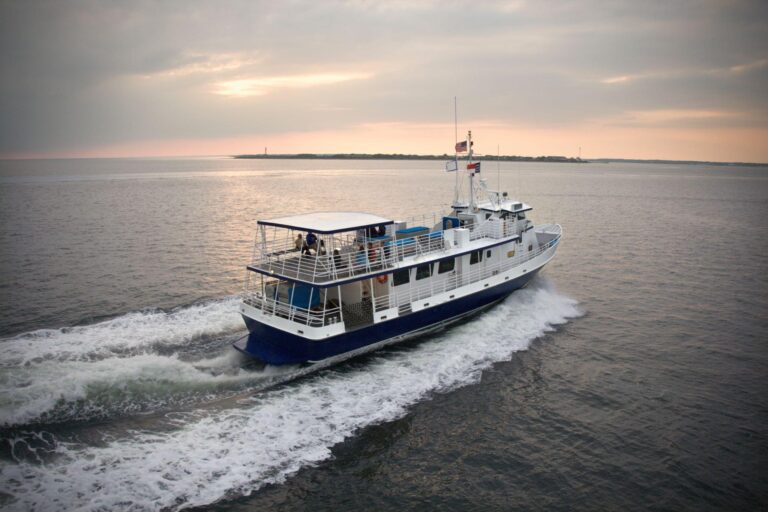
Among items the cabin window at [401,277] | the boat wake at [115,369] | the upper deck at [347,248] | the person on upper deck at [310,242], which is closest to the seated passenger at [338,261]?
the upper deck at [347,248]

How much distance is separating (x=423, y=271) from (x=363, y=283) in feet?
9.46

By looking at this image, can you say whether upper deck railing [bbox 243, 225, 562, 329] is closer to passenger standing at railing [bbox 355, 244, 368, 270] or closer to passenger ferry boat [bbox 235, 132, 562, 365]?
passenger ferry boat [bbox 235, 132, 562, 365]

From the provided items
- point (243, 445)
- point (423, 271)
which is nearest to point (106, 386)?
point (243, 445)

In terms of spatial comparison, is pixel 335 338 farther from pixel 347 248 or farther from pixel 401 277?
pixel 347 248

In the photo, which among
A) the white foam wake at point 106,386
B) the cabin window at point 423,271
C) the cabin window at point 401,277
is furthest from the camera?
the cabin window at point 423,271

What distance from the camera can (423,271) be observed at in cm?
1992

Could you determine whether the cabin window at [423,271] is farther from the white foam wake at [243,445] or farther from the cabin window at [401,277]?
the white foam wake at [243,445]

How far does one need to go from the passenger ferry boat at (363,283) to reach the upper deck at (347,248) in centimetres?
4

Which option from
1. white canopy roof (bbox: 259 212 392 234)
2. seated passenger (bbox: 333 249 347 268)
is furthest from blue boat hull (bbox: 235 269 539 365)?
white canopy roof (bbox: 259 212 392 234)

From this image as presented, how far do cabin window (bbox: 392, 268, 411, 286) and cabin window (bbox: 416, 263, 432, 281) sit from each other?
0.52 meters

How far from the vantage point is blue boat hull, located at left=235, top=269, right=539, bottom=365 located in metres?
16.4

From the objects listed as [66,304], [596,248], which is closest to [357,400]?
[66,304]

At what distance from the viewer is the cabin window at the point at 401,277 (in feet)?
62.1

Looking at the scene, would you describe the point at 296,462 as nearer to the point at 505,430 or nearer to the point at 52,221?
the point at 505,430
